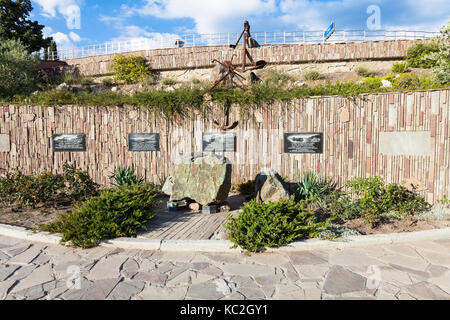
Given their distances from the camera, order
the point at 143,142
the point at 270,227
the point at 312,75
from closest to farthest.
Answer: the point at 270,227 < the point at 143,142 < the point at 312,75

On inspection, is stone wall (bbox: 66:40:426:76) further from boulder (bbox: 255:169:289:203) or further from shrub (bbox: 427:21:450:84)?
boulder (bbox: 255:169:289:203)

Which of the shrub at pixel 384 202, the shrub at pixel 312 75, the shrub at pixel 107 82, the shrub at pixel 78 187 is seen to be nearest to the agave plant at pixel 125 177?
the shrub at pixel 78 187

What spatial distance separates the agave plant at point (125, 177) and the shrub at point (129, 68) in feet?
44.9

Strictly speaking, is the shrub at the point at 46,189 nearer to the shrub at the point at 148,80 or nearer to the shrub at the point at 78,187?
the shrub at the point at 78,187

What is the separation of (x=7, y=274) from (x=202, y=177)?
3.68m

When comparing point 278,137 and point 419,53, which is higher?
point 419,53

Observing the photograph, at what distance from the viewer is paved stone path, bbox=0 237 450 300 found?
9.85 feet

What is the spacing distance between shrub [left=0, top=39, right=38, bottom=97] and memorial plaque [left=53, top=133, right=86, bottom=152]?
1111cm

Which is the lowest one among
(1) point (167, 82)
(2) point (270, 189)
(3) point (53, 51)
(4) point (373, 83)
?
(2) point (270, 189)

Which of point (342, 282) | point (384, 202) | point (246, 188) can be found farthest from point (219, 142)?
point (342, 282)

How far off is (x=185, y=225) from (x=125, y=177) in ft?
11.4

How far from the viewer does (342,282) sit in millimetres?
3203

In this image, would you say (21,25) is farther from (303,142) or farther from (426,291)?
(426,291)

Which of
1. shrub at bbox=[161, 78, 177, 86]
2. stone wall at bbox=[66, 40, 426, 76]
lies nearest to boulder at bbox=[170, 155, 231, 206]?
shrub at bbox=[161, 78, 177, 86]
